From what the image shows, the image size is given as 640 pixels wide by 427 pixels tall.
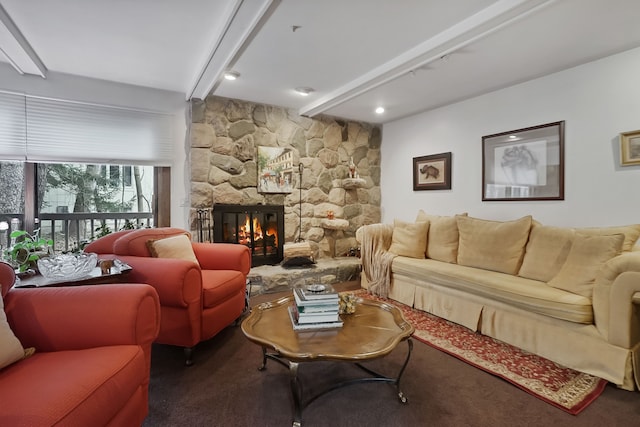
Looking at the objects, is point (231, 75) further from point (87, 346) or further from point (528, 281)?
point (528, 281)

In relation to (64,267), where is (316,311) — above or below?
below

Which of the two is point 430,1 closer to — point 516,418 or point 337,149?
point 516,418

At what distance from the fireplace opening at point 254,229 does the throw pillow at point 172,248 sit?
116cm

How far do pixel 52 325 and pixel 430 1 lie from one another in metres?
2.65

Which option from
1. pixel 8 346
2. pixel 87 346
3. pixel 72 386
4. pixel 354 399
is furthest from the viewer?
pixel 354 399

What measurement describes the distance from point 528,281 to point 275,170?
301 centimetres

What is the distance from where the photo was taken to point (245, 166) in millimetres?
4047

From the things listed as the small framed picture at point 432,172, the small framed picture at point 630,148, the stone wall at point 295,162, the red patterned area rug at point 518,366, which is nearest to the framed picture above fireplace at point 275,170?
the stone wall at point 295,162

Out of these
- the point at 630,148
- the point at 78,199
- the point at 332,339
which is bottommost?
the point at 332,339

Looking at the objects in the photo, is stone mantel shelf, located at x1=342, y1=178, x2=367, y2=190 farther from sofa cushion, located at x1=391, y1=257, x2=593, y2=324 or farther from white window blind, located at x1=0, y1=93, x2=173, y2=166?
white window blind, located at x1=0, y1=93, x2=173, y2=166

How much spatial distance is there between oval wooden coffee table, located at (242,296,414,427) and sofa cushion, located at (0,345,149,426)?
57 centimetres

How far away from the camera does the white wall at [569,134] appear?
265cm

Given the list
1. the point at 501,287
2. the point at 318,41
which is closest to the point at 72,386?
the point at 318,41

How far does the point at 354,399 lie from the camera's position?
1.77 m
